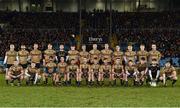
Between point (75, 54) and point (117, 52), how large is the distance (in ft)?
Result: 6.51

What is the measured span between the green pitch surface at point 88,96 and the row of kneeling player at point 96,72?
61cm

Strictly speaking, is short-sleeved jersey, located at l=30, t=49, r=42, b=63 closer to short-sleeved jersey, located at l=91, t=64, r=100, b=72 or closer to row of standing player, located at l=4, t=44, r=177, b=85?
row of standing player, located at l=4, t=44, r=177, b=85

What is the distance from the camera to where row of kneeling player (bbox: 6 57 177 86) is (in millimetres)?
23062

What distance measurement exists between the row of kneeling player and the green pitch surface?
Result: 61cm

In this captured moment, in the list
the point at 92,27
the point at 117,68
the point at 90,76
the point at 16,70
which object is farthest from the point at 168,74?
the point at 92,27

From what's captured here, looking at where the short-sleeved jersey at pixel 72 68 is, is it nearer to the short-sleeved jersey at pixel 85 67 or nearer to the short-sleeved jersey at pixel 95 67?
the short-sleeved jersey at pixel 85 67

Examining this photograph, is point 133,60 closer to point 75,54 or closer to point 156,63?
point 156,63

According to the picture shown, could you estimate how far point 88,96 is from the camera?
18797 mm

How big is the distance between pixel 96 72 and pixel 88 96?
4574mm

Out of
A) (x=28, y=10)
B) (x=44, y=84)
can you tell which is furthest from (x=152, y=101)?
(x=28, y=10)

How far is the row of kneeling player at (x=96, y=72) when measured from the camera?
2306 centimetres

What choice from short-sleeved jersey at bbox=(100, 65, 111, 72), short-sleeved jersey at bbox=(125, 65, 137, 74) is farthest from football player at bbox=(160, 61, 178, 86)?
short-sleeved jersey at bbox=(100, 65, 111, 72)

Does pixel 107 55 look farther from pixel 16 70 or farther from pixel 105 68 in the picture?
pixel 16 70

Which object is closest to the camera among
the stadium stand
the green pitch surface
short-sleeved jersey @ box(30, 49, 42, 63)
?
the green pitch surface
